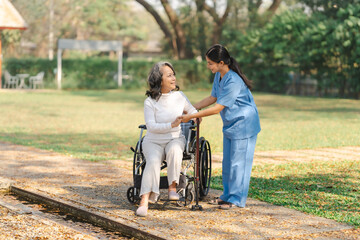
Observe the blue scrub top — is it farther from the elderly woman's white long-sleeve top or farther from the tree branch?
the tree branch

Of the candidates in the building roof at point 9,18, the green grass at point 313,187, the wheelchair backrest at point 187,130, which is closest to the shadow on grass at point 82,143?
the green grass at point 313,187

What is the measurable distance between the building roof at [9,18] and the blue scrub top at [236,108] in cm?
2745

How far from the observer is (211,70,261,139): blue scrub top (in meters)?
6.21

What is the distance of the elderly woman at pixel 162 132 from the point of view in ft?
20.1

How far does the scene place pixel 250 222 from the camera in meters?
5.68

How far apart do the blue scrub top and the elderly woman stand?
36cm

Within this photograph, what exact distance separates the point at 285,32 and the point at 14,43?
25919 millimetres

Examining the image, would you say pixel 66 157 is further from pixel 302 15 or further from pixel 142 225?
pixel 302 15

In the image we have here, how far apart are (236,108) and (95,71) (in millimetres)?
31589

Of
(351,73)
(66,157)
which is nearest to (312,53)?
(351,73)

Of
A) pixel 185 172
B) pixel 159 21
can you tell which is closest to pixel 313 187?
pixel 185 172

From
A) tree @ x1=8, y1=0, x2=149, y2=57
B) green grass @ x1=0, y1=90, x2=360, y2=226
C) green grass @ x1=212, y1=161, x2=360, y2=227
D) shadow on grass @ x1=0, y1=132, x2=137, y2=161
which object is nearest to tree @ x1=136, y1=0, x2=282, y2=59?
green grass @ x1=0, y1=90, x2=360, y2=226

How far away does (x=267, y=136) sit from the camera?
1417 centimetres

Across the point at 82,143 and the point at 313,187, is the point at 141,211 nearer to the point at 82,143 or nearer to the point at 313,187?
the point at 313,187
